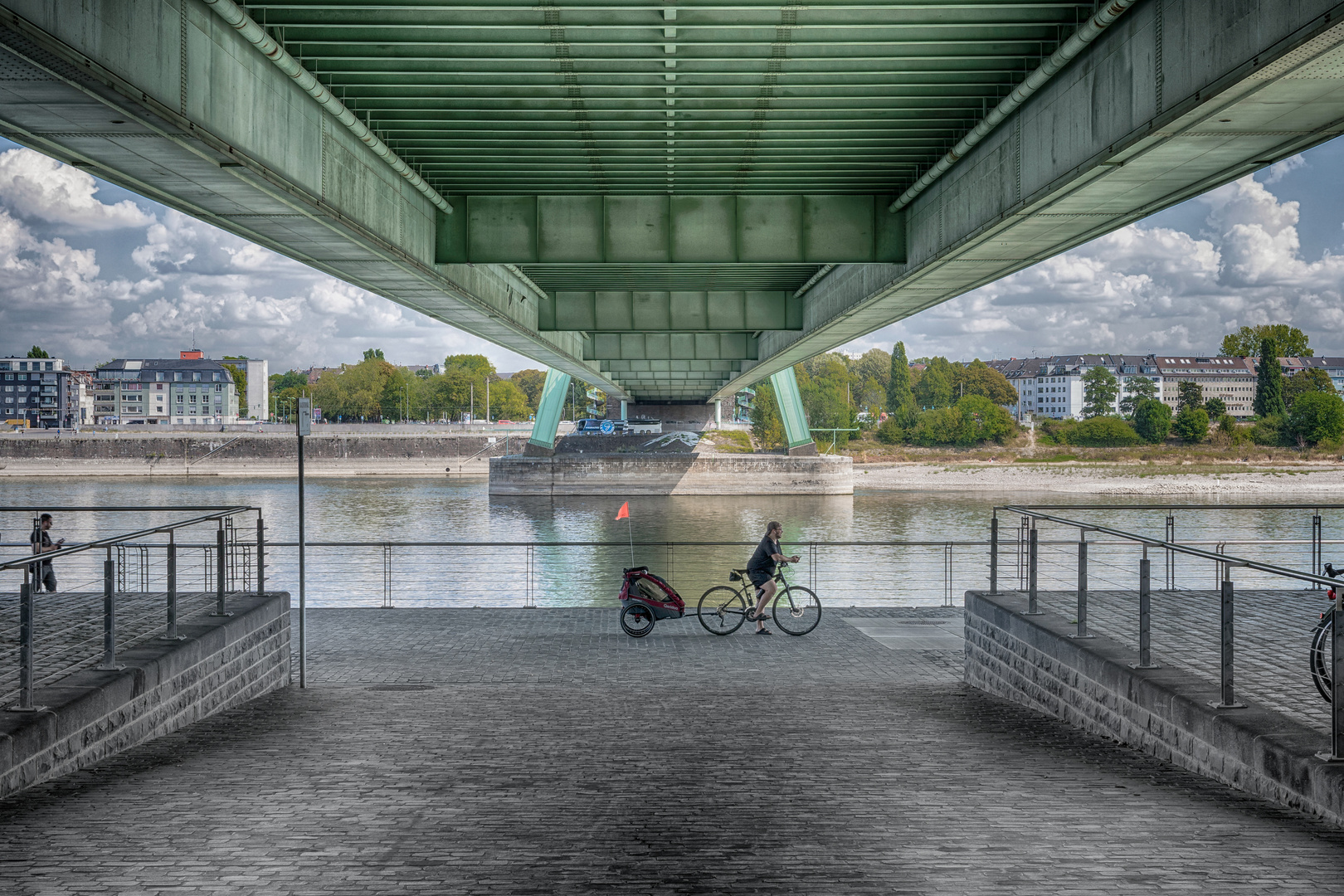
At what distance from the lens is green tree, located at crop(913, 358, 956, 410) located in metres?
150

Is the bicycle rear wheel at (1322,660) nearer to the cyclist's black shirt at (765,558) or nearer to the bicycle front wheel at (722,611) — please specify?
the cyclist's black shirt at (765,558)

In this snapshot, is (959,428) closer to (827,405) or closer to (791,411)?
(827,405)

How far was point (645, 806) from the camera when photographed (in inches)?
213

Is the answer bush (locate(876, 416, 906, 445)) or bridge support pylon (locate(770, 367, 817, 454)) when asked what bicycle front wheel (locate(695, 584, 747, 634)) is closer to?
bridge support pylon (locate(770, 367, 817, 454))

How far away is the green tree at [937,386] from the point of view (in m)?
150

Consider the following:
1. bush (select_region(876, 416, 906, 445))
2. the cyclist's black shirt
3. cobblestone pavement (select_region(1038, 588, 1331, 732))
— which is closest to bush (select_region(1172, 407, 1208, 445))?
bush (select_region(876, 416, 906, 445))

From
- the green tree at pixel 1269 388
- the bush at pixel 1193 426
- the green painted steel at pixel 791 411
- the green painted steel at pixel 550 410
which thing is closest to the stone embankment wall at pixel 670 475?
the green painted steel at pixel 550 410

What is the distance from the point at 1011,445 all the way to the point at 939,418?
8083 mm

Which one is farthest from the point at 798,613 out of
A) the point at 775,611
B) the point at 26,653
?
the point at 26,653

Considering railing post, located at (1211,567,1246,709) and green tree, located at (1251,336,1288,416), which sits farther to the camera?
green tree, located at (1251,336,1288,416)

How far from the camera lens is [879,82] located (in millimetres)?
10219

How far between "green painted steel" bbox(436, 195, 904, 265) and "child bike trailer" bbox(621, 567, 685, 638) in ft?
16.0

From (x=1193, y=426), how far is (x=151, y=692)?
12025 cm

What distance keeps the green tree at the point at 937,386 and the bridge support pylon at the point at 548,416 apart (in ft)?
312
